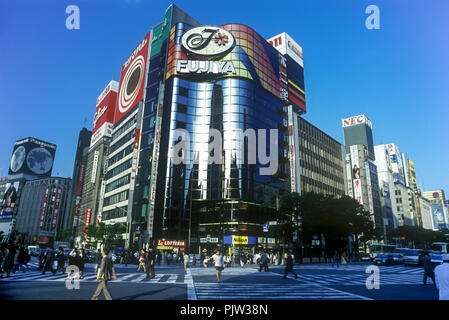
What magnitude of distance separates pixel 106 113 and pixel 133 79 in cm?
2641

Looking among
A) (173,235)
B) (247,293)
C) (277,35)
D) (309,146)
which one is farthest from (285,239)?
(277,35)

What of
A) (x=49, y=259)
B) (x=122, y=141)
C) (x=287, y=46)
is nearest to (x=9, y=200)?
(x=122, y=141)

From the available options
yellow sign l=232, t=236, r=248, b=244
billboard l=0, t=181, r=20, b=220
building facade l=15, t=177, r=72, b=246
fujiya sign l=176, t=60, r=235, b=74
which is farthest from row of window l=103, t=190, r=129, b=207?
billboard l=0, t=181, r=20, b=220

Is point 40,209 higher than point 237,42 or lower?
lower

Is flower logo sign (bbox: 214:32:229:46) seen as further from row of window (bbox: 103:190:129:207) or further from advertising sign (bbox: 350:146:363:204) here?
advertising sign (bbox: 350:146:363:204)

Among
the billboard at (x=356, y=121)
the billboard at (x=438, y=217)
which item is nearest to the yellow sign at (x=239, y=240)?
the billboard at (x=356, y=121)

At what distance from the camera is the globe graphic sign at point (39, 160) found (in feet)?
441

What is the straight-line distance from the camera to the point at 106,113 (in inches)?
3895

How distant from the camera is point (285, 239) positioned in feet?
132

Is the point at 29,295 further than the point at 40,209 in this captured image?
No

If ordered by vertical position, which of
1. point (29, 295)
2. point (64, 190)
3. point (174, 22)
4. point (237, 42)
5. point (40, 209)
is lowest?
point (29, 295)
